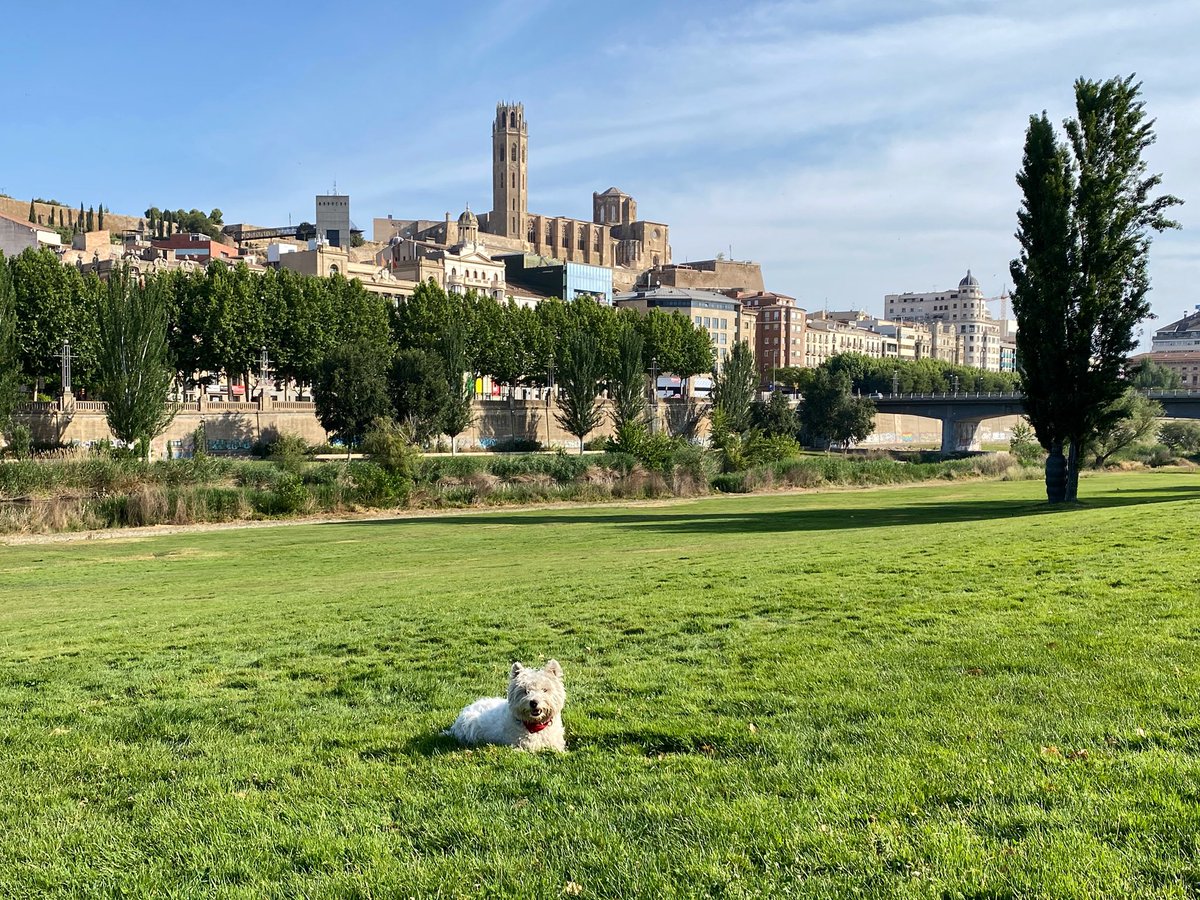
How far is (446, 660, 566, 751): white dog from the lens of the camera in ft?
24.5

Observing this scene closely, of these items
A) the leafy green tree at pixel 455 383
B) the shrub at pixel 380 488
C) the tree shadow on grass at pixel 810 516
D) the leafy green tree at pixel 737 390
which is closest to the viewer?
the tree shadow on grass at pixel 810 516

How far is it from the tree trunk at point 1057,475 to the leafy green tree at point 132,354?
51803mm

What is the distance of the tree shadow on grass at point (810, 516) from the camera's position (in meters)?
32.2

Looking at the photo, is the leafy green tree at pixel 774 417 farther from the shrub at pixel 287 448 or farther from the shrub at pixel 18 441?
the shrub at pixel 18 441

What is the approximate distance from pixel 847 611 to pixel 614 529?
21.7m

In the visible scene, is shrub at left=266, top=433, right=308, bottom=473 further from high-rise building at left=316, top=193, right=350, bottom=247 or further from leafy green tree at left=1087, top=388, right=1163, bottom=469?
high-rise building at left=316, top=193, right=350, bottom=247

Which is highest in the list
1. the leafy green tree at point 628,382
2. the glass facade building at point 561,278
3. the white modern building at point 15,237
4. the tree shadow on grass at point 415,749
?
the glass facade building at point 561,278

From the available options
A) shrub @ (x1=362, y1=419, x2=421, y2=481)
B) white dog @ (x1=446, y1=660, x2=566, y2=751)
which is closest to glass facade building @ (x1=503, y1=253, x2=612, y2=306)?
shrub @ (x1=362, y1=419, x2=421, y2=481)

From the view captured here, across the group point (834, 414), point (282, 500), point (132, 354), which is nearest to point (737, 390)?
point (834, 414)

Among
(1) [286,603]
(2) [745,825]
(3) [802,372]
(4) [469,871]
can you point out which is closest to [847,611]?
(2) [745,825]

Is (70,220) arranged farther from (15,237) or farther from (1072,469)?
(1072,469)

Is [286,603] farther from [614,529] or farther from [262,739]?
[614,529]

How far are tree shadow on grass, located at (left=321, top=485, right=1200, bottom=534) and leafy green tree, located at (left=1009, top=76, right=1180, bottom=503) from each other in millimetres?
4332

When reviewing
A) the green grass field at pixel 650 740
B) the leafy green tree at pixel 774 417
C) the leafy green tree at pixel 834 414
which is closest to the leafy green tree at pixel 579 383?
the leafy green tree at pixel 774 417
